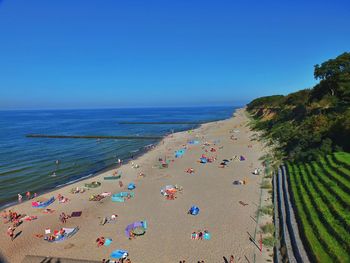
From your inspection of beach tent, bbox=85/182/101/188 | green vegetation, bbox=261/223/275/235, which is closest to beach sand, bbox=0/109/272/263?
beach tent, bbox=85/182/101/188

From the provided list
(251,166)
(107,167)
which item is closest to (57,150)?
(107,167)

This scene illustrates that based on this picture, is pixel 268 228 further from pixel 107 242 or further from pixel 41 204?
pixel 41 204

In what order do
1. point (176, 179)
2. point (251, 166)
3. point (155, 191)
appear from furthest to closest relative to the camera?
point (251, 166), point (176, 179), point (155, 191)

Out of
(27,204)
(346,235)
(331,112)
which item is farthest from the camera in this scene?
(331,112)

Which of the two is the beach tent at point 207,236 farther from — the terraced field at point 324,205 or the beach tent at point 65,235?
the beach tent at point 65,235

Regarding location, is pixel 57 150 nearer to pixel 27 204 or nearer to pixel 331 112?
pixel 27 204

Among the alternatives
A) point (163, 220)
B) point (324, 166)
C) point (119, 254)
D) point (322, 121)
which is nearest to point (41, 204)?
point (163, 220)

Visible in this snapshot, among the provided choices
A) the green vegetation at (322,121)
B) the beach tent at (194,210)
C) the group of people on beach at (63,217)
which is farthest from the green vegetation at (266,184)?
the group of people on beach at (63,217)

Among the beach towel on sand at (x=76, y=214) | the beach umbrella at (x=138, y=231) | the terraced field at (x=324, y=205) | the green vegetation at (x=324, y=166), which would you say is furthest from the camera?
the beach towel on sand at (x=76, y=214)
